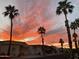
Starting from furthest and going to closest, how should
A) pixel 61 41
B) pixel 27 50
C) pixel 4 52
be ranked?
pixel 61 41
pixel 27 50
pixel 4 52

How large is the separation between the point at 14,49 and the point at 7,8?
23321 millimetres

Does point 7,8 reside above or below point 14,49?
above

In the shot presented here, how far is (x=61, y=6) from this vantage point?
168 ft

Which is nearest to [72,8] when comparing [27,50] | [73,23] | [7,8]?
[73,23]

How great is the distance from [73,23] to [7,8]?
23610 millimetres

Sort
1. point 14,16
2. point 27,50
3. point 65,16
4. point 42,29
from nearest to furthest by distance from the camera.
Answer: point 65,16
point 14,16
point 27,50
point 42,29

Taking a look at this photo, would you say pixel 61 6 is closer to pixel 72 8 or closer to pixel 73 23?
pixel 72 8

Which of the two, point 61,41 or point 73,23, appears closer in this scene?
point 73,23

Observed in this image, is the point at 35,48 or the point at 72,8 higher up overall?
the point at 72,8

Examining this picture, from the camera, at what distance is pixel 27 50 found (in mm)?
83062

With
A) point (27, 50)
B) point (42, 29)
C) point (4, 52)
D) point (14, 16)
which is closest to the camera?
point (14, 16)

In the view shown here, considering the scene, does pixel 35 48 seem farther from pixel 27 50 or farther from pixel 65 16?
pixel 65 16

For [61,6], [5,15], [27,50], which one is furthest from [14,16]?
[27,50]

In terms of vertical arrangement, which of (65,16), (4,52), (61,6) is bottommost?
(4,52)
